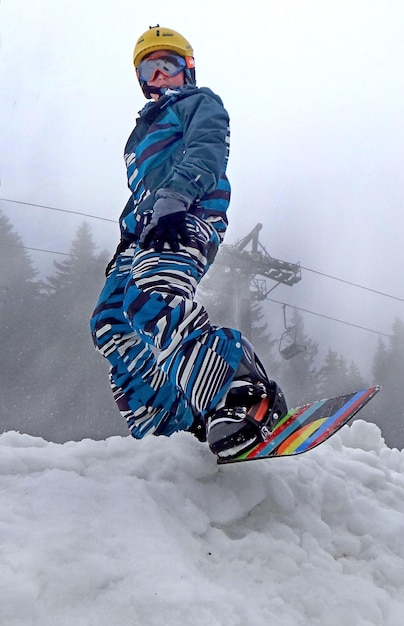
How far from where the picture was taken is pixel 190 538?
4.33 ft

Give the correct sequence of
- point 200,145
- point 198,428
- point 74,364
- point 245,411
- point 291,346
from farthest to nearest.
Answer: point 74,364 < point 291,346 < point 198,428 < point 200,145 < point 245,411

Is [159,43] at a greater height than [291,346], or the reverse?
[159,43]

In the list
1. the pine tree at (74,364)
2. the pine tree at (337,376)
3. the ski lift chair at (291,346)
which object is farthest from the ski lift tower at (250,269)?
the pine tree at (337,376)

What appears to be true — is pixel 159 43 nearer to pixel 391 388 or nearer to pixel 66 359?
pixel 66 359

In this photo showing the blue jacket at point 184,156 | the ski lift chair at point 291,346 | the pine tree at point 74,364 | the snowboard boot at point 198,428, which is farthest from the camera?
the pine tree at point 74,364

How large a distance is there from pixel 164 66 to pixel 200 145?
→ 0.78 meters

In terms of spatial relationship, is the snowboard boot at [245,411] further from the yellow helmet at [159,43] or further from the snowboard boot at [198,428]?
the yellow helmet at [159,43]

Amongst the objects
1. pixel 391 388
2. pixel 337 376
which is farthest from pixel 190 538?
pixel 391 388

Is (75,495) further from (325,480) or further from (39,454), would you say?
(325,480)

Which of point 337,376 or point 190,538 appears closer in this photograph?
point 190,538

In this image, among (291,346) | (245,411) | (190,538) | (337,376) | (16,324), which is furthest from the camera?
(337,376)

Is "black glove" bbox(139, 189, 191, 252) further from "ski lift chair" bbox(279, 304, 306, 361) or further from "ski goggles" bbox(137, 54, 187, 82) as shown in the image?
"ski lift chair" bbox(279, 304, 306, 361)

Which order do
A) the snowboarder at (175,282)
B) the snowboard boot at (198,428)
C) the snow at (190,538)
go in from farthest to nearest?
1. the snowboard boot at (198,428)
2. the snowboarder at (175,282)
3. the snow at (190,538)

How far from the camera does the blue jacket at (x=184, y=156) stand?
200 cm
